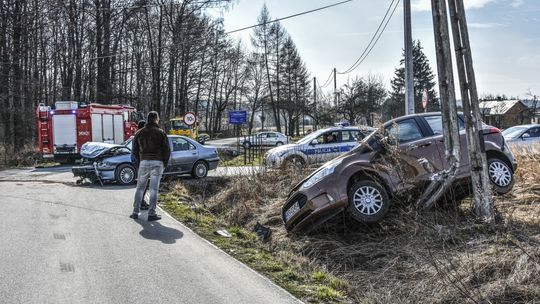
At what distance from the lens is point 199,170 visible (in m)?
16.6

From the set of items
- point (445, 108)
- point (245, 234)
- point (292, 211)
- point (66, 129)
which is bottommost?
point (245, 234)

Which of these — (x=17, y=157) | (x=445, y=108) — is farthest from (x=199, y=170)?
(x=17, y=157)

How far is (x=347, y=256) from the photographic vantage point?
22.7 ft

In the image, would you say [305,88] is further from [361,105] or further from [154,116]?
[154,116]

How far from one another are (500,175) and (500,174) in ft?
0.05

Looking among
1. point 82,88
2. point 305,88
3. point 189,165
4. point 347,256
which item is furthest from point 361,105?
point 347,256

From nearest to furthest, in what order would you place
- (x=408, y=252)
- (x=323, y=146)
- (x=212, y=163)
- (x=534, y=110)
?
1. (x=408, y=252)
2. (x=212, y=163)
3. (x=323, y=146)
4. (x=534, y=110)

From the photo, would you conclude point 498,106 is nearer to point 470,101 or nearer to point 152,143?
point 470,101

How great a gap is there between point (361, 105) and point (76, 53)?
2407 centimetres

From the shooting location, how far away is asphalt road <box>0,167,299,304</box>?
16.3 feet

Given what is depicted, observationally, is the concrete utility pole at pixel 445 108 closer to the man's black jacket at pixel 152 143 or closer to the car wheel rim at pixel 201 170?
the man's black jacket at pixel 152 143

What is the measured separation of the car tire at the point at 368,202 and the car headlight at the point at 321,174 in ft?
1.50

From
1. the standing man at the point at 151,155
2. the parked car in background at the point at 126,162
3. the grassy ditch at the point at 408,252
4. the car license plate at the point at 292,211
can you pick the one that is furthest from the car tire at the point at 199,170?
the car license plate at the point at 292,211

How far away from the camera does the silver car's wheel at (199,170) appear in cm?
1655
